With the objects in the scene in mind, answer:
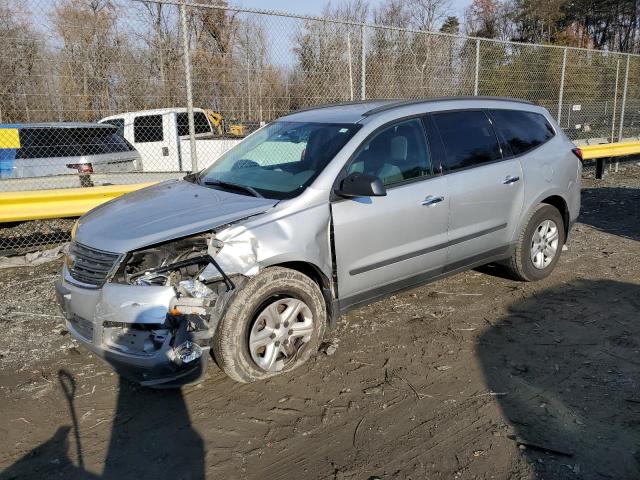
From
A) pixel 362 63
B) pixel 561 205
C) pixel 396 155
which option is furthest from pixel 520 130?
pixel 362 63

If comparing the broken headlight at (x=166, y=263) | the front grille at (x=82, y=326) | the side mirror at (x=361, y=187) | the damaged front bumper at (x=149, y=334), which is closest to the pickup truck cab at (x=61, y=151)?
the front grille at (x=82, y=326)

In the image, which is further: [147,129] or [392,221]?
[147,129]

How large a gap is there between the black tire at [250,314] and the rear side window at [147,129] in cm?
646

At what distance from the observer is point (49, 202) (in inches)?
249

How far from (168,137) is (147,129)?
616mm

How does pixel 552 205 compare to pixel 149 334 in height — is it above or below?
above

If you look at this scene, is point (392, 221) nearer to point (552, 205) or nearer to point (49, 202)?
point (552, 205)

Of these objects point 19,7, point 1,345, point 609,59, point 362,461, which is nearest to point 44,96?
point 19,7

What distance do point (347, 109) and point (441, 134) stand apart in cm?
→ 80

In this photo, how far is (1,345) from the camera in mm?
4336

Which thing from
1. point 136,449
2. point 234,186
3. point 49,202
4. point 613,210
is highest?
point 234,186

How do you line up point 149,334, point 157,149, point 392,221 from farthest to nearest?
point 157,149
point 392,221
point 149,334

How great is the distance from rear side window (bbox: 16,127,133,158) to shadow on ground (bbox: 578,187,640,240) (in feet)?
24.2

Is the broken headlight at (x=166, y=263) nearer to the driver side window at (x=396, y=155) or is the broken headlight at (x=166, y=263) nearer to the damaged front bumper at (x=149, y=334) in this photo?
the damaged front bumper at (x=149, y=334)
